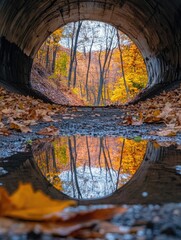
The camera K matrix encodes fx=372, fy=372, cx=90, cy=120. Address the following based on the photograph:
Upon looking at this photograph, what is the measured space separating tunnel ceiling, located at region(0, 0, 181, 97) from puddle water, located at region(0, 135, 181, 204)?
23.1ft

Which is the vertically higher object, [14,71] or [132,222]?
[14,71]

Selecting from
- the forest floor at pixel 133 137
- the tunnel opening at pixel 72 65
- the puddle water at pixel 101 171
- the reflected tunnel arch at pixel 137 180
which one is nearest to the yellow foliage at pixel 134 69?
the tunnel opening at pixel 72 65

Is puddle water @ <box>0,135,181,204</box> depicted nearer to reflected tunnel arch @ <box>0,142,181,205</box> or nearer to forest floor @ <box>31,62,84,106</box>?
reflected tunnel arch @ <box>0,142,181,205</box>

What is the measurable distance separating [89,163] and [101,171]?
0.79 ft

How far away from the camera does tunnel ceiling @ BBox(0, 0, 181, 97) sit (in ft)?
34.7

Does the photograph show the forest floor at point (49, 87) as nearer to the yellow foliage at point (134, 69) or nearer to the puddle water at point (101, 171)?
the yellow foliage at point (134, 69)

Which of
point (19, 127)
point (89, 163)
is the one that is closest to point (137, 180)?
point (89, 163)

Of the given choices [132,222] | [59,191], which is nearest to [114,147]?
[59,191]

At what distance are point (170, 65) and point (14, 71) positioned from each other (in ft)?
17.2

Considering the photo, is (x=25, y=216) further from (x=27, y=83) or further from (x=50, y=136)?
(x=27, y=83)

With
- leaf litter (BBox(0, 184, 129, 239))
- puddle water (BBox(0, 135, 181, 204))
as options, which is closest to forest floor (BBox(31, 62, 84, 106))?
puddle water (BBox(0, 135, 181, 204))

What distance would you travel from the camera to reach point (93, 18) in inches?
623

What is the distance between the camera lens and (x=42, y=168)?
2.17 m

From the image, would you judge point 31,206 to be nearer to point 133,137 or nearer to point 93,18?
point 133,137
